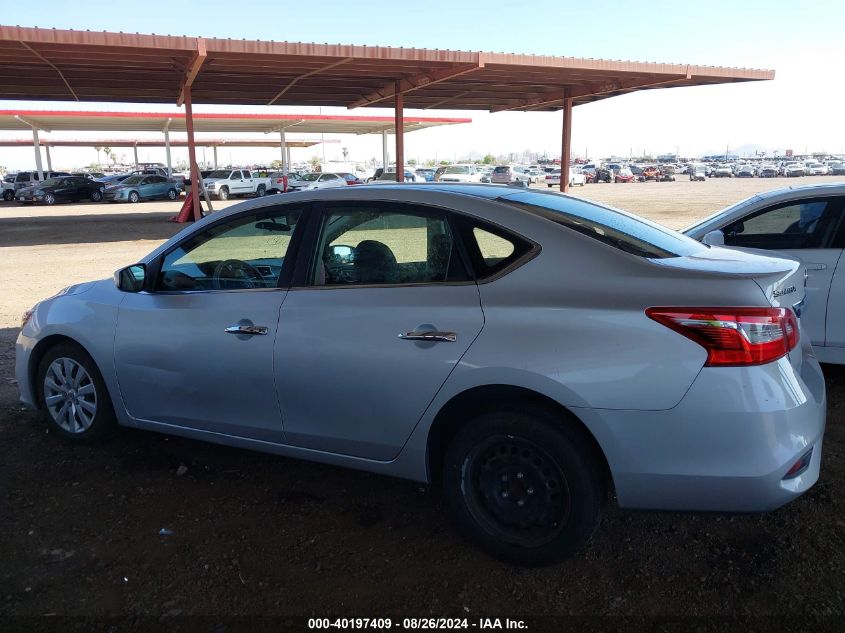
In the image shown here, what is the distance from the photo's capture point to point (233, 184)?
123 feet

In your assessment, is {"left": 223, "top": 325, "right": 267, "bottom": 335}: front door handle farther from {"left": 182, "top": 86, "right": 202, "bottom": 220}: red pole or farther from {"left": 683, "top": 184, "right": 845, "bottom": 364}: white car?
{"left": 182, "top": 86, "right": 202, "bottom": 220}: red pole

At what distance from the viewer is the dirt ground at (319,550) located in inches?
110

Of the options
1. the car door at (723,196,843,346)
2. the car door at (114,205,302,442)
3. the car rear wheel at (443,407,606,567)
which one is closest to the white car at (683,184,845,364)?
the car door at (723,196,843,346)

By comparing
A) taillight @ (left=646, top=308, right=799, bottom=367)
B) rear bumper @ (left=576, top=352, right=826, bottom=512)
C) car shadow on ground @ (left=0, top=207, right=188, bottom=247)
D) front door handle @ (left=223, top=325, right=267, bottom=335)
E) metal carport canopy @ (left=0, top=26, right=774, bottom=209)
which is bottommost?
car shadow on ground @ (left=0, top=207, right=188, bottom=247)

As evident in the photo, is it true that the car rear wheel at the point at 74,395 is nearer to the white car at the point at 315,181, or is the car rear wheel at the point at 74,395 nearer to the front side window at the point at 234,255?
the front side window at the point at 234,255

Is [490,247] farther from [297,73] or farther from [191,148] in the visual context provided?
[191,148]

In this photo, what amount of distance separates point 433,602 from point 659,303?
59.1 inches

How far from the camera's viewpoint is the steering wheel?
3.70 metres

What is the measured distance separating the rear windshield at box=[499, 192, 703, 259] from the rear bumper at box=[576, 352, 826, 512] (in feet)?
2.38

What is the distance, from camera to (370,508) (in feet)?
11.8

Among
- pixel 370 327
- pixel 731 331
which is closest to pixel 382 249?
pixel 370 327

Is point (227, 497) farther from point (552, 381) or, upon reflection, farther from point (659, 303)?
point (659, 303)

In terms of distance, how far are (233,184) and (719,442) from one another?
37418mm

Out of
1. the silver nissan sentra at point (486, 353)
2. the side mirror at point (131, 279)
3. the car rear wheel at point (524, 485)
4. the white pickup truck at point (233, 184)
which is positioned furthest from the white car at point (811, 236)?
the white pickup truck at point (233, 184)
